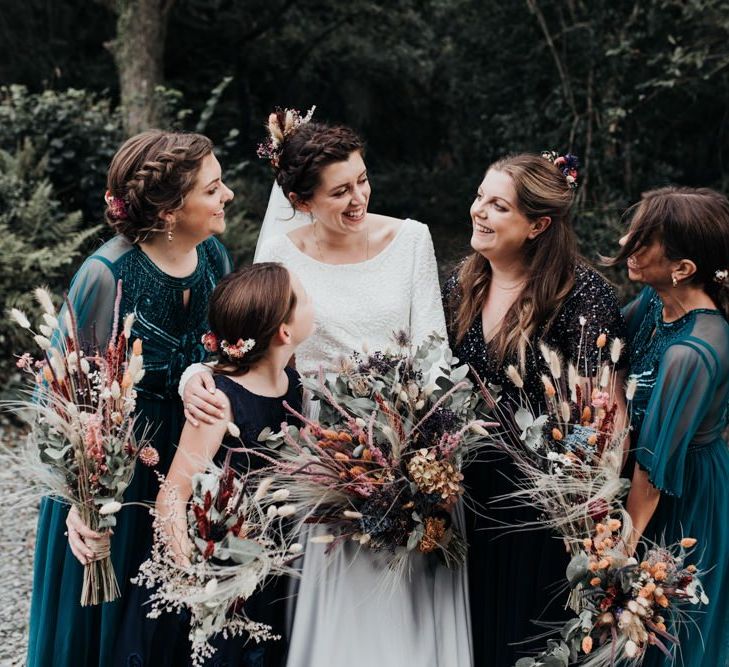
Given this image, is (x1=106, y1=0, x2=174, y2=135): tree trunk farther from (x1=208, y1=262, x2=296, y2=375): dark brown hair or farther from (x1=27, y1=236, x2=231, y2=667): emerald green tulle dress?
(x1=208, y1=262, x2=296, y2=375): dark brown hair

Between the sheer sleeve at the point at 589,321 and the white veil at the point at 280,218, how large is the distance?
1194 millimetres

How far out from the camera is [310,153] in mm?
3428

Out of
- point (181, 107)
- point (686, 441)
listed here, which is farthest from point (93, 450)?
point (181, 107)

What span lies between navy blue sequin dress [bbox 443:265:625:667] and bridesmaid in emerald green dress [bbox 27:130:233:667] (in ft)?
3.70

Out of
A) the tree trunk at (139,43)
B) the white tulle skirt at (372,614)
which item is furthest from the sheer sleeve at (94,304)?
the tree trunk at (139,43)

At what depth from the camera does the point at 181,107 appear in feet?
42.0

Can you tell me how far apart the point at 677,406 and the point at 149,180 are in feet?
6.68

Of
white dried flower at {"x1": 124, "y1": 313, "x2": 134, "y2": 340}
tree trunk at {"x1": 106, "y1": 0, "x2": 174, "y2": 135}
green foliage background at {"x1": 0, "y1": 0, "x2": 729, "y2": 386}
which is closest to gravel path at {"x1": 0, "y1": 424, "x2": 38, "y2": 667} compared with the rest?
white dried flower at {"x1": 124, "y1": 313, "x2": 134, "y2": 340}

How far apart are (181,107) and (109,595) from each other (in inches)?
424

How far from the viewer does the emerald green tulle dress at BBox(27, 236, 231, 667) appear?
10.7ft

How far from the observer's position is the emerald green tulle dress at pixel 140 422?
3258 mm

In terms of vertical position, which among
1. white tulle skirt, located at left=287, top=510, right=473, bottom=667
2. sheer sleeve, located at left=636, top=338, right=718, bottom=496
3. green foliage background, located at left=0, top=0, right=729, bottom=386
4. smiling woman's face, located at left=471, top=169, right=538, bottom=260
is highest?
green foliage background, located at left=0, top=0, right=729, bottom=386

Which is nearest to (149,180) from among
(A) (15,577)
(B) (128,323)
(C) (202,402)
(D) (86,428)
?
(B) (128,323)

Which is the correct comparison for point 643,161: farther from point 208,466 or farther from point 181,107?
point 208,466
